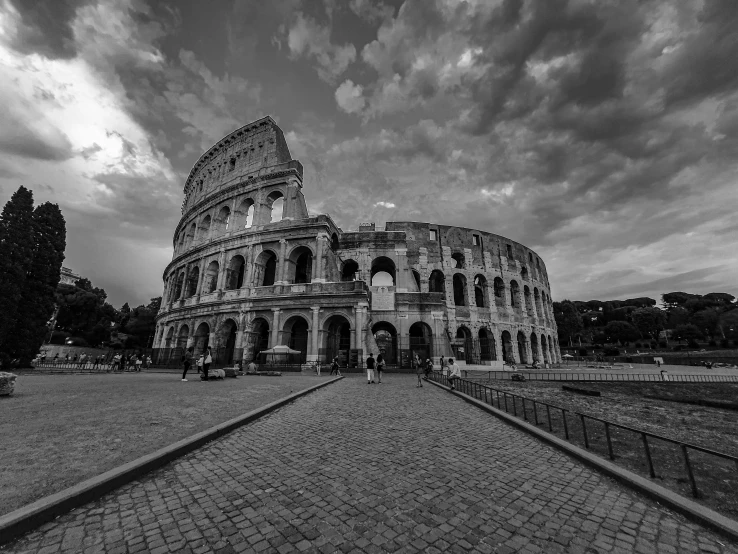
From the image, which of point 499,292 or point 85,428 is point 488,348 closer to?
point 499,292

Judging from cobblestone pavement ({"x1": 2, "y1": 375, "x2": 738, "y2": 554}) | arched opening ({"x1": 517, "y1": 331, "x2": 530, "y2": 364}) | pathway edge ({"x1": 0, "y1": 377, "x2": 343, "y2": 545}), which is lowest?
cobblestone pavement ({"x1": 2, "y1": 375, "x2": 738, "y2": 554})

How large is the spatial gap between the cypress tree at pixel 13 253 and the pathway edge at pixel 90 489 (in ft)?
82.2

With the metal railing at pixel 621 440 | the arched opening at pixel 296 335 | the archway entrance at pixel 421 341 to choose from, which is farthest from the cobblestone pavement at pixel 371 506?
the archway entrance at pixel 421 341

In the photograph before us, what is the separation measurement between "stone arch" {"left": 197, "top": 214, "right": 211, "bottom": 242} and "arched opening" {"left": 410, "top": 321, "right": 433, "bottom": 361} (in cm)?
→ 2306

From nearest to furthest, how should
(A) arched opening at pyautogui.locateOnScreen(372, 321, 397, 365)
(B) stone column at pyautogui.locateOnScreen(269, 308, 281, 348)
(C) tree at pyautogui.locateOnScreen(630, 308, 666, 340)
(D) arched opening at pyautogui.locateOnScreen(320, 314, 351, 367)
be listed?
(D) arched opening at pyautogui.locateOnScreen(320, 314, 351, 367), (B) stone column at pyautogui.locateOnScreen(269, 308, 281, 348), (A) arched opening at pyautogui.locateOnScreen(372, 321, 397, 365), (C) tree at pyautogui.locateOnScreen(630, 308, 666, 340)

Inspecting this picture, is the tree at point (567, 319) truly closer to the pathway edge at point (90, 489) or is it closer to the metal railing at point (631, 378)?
the metal railing at point (631, 378)

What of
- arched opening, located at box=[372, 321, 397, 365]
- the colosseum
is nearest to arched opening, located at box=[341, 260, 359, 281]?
the colosseum

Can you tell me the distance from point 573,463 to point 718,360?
5392 cm

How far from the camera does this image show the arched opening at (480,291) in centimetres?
3325

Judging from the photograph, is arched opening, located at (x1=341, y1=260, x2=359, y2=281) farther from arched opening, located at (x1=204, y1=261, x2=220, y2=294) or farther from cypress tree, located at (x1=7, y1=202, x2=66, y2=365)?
cypress tree, located at (x1=7, y1=202, x2=66, y2=365)

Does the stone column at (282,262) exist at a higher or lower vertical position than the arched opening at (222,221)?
lower

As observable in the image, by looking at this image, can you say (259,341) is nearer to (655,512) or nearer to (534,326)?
(655,512)

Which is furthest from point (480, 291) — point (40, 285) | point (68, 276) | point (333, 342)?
point (68, 276)

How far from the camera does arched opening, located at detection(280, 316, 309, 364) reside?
2300 centimetres
